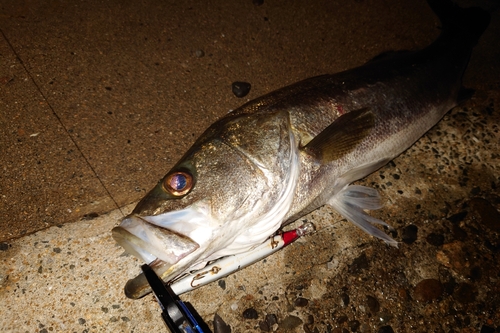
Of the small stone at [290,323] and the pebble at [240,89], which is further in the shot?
the pebble at [240,89]

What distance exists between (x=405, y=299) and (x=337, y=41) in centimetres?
245

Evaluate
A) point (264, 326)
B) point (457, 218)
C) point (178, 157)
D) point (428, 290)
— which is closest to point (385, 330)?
point (428, 290)

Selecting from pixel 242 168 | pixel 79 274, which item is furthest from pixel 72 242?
pixel 242 168

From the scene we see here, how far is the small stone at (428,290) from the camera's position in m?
2.33

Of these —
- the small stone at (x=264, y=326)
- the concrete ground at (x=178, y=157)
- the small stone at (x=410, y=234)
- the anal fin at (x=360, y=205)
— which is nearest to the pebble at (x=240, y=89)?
the concrete ground at (x=178, y=157)

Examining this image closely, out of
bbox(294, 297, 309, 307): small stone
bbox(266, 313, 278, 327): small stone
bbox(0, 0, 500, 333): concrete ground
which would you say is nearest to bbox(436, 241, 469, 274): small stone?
bbox(0, 0, 500, 333): concrete ground

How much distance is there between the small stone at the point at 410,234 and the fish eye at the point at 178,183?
1.72 metres

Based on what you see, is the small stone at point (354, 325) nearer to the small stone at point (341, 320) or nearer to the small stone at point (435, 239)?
the small stone at point (341, 320)

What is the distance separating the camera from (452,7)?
3.33 m

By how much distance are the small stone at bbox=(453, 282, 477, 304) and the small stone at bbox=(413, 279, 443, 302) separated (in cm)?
13

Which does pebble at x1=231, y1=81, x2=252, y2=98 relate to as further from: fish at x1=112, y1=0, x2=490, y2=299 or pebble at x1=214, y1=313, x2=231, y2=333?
pebble at x1=214, y1=313, x2=231, y2=333

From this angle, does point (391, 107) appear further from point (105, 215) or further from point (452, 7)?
point (105, 215)

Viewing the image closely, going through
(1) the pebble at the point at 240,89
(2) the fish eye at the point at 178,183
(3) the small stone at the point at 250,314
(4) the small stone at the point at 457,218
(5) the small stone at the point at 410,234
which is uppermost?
(2) the fish eye at the point at 178,183

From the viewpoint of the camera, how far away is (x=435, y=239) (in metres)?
2.52
